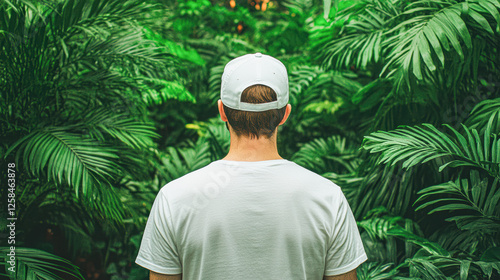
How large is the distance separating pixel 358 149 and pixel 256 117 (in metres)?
1.73

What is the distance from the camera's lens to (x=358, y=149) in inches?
101

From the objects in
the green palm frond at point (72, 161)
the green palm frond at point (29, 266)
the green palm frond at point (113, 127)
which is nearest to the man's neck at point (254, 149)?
the green palm frond at point (29, 266)

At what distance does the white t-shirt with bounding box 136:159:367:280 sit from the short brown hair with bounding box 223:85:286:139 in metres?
0.09

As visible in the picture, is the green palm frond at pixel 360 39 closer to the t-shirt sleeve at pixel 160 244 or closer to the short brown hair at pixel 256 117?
the short brown hair at pixel 256 117

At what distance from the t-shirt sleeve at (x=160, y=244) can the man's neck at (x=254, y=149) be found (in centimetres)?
23

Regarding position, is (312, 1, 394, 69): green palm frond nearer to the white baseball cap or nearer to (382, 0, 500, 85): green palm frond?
(382, 0, 500, 85): green palm frond

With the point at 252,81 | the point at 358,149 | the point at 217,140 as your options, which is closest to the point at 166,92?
the point at 217,140

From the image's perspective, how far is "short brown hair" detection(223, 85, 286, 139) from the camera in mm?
1014

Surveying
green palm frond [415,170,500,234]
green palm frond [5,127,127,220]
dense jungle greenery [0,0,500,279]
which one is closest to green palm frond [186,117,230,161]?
dense jungle greenery [0,0,500,279]

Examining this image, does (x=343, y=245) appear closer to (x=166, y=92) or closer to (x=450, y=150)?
(x=450, y=150)

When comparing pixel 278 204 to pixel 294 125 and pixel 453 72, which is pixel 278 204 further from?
pixel 294 125

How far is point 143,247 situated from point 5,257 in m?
1.14

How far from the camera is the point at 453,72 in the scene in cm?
207

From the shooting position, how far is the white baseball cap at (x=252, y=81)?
102 cm
